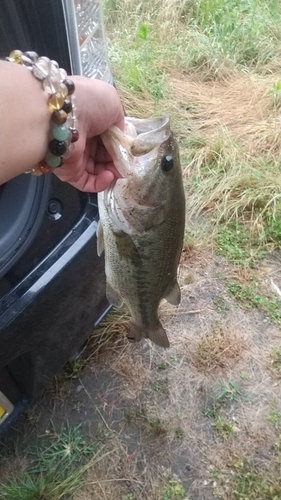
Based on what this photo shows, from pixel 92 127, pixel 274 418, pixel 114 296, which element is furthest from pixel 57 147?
pixel 274 418

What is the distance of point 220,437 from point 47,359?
94 cm

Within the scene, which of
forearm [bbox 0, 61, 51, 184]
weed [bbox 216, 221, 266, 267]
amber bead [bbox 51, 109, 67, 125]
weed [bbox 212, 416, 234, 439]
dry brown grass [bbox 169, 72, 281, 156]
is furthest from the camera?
dry brown grass [bbox 169, 72, 281, 156]

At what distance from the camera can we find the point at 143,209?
163 cm

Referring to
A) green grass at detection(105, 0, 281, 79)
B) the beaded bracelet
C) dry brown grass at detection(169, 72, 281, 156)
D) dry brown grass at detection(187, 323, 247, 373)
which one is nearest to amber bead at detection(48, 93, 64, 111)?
the beaded bracelet

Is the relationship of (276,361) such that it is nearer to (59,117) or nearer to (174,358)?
(174,358)

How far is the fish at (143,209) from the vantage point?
5.09 ft

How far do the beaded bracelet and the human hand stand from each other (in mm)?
43

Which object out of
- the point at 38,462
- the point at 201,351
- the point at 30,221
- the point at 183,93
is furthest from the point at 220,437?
the point at 183,93

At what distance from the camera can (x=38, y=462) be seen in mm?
2279

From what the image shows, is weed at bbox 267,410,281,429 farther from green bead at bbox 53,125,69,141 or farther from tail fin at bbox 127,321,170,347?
green bead at bbox 53,125,69,141

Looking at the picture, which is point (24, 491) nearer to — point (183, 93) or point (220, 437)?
point (220, 437)

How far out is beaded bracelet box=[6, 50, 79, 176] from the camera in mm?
1251

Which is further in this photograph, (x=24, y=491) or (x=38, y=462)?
(x=38, y=462)

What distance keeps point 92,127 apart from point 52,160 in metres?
0.16
